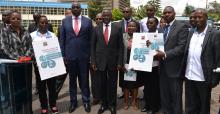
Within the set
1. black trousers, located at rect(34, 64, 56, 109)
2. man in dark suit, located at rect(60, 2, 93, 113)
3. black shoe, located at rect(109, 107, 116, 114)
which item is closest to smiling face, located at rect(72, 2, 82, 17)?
man in dark suit, located at rect(60, 2, 93, 113)

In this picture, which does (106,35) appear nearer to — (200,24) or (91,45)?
(91,45)

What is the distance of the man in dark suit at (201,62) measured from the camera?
511 centimetres

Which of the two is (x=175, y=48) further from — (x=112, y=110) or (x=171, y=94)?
(x=112, y=110)

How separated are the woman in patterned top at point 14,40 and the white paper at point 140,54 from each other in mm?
1961

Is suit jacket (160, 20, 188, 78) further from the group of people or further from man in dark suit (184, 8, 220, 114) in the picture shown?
man in dark suit (184, 8, 220, 114)

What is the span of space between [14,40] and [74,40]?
1278mm

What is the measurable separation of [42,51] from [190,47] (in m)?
2.59

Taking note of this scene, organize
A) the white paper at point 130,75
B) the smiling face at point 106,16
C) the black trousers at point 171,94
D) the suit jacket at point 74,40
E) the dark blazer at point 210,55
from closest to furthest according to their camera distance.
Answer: the dark blazer at point 210,55 < the black trousers at point 171,94 < the smiling face at point 106,16 < the suit jacket at point 74,40 < the white paper at point 130,75

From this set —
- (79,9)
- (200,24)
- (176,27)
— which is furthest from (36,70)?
(200,24)

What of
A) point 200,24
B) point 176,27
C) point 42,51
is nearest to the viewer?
point 200,24

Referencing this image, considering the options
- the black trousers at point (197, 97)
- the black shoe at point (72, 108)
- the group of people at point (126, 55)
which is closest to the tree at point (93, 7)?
the group of people at point (126, 55)

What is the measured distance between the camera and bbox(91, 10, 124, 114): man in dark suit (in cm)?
651

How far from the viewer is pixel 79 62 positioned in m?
6.77

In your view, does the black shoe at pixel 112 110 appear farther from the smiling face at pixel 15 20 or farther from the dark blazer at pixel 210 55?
the smiling face at pixel 15 20
